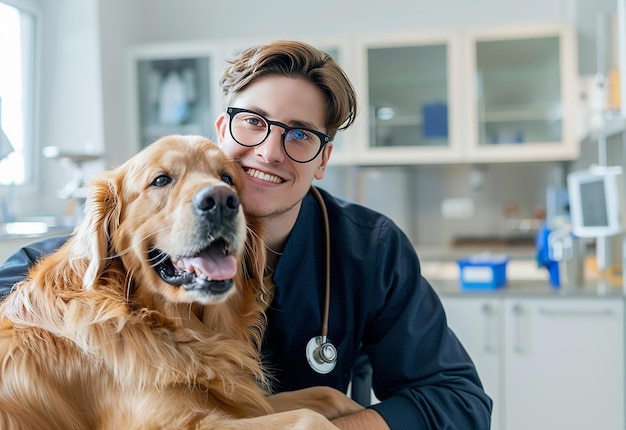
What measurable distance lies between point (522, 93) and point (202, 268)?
9.73 ft

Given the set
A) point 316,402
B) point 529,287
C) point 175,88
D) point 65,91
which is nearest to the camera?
point 316,402

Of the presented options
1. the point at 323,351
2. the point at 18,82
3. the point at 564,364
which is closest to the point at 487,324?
the point at 564,364

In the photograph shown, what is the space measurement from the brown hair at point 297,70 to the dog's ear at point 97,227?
0.33 meters

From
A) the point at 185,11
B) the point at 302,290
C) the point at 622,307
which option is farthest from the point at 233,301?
the point at 185,11

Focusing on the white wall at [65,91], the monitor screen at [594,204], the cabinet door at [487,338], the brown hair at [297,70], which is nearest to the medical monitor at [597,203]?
the monitor screen at [594,204]

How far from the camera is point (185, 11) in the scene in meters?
4.01

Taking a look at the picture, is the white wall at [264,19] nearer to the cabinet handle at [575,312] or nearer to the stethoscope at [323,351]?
the cabinet handle at [575,312]

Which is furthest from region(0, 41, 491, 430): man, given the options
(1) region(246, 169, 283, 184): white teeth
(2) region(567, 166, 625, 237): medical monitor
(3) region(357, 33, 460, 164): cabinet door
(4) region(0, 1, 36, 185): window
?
(4) region(0, 1, 36, 185): window

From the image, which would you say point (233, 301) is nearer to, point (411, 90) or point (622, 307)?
point (622, 307)

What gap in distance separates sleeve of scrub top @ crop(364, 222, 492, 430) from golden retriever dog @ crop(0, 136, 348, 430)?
298 millimetres

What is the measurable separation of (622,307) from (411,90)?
1.75m

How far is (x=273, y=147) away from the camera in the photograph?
3.90 feet

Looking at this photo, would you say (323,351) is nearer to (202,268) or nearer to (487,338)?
(202,268)

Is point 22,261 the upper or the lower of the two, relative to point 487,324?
upper
